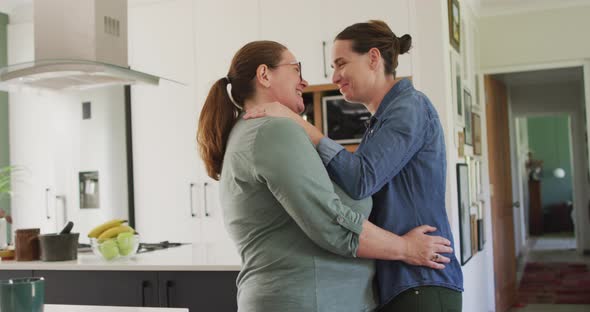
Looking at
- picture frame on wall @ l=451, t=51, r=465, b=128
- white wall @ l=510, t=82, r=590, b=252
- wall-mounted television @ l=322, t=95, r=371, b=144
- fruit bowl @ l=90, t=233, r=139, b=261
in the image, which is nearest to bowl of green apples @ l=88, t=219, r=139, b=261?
fruit bowl @ l=90, t=233, r=139, b=261

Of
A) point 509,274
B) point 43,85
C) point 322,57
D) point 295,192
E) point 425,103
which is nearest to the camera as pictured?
point 295,192

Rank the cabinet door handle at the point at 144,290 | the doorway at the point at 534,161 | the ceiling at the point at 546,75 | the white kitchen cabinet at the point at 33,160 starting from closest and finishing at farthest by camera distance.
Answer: the cabinet door handle at the point at 144,290 < the white kitchen cabinet at the point at 33,160 < the doorway at the point at 534,161 < the ceiling at the point at 546,75

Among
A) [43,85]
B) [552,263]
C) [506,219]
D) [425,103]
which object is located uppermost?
[43,85]

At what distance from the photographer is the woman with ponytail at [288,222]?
1.35 metres

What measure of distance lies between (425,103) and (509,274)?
5.07 metres

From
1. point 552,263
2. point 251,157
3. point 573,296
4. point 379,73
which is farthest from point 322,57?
point 552,263

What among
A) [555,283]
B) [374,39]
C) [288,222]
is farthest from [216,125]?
[555,283]

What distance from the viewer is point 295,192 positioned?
1.33m

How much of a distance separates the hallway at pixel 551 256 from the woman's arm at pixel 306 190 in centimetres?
493

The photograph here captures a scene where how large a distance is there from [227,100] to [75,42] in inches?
35.6

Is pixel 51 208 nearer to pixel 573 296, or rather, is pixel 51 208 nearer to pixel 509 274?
pixel 509 274

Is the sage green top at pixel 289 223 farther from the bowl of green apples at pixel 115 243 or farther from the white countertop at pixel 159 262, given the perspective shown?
the bowl of green apples at pixel 115 243

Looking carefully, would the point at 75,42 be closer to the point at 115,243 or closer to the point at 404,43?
the point at 115,243

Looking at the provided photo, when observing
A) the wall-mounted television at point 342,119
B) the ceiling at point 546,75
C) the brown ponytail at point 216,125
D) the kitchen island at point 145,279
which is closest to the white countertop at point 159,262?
the kitchen island at point 145,279
